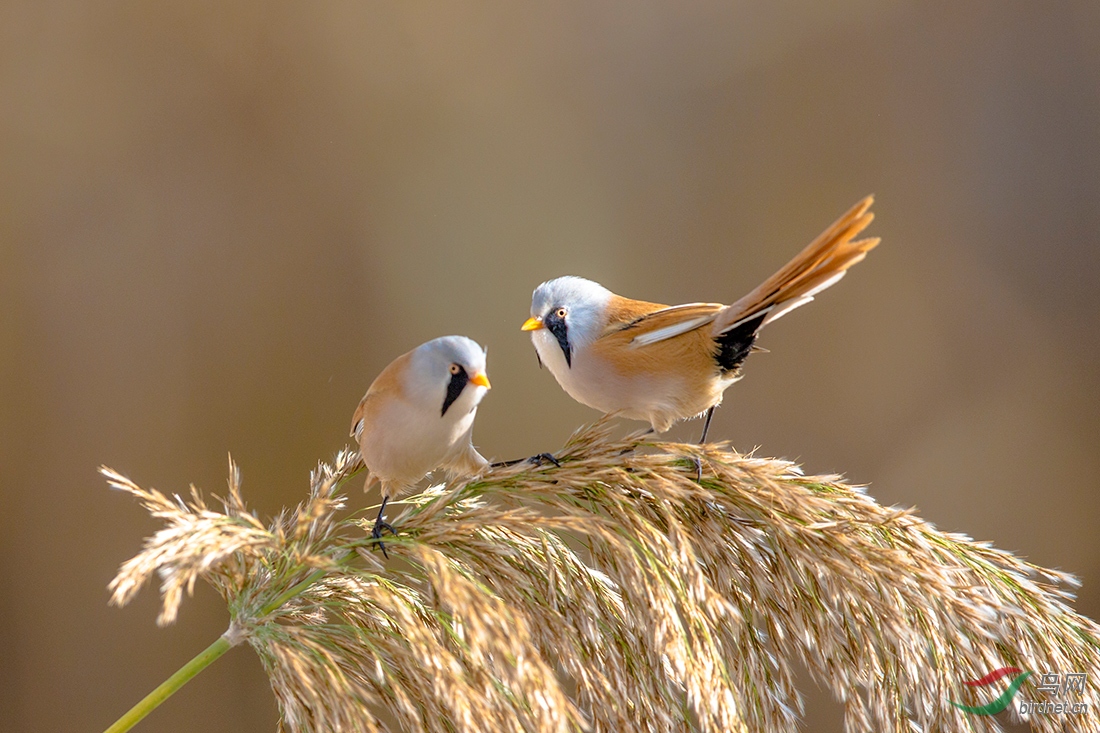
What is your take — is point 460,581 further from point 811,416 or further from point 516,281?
point 811,416

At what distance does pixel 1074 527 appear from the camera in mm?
2164

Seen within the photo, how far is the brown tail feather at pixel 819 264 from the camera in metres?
0.80

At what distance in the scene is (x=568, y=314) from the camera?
1.07 m

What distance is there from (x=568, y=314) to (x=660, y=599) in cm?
43

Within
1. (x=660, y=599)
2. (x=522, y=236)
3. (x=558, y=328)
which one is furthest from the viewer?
(x=522, y=236)

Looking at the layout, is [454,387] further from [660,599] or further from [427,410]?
[660,599]

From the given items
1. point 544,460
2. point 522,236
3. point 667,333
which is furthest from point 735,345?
point 522,236

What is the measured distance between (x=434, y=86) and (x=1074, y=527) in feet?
6.33

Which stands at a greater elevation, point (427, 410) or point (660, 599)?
point (427, 410)

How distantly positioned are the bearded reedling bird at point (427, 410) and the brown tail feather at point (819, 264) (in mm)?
316

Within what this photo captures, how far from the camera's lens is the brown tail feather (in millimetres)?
798

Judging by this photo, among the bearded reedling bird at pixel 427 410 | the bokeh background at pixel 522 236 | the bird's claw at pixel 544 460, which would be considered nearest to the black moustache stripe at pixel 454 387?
the bearded reedling bird at pixel 427 410

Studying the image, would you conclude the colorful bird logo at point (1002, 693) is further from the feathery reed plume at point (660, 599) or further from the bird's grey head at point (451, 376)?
the bird's grey head at point (451, 376)

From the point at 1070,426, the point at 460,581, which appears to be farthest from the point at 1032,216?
the point at 460,581
